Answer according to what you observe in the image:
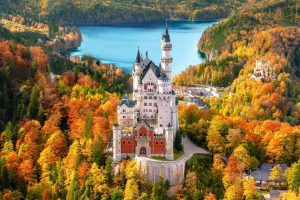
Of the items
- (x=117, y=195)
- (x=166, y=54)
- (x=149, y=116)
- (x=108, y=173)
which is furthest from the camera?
(x=149, y=116)

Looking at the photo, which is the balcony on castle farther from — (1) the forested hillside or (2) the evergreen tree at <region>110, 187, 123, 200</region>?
(1) the forested hillside

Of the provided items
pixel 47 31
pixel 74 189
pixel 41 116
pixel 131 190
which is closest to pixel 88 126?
pixel 74 189

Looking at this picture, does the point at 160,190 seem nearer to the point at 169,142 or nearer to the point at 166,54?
the point at 169,142

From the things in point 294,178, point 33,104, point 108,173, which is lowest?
point 108,173

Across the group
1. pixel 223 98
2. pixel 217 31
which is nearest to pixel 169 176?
pixel 223 98

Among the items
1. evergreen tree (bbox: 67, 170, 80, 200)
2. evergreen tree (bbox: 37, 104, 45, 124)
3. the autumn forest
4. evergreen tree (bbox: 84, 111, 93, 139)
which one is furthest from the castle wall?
evergreen tree (bbox: 37, 104, 45, 124)

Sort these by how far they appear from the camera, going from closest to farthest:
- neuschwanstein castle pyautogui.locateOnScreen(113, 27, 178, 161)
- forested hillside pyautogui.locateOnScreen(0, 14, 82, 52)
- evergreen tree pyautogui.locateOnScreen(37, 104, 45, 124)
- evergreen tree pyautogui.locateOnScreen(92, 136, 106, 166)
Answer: neuschwanstein castle pyautogui.locateOnScreen(113, 27, 178, 161) < evergreen tree pyautogui.locateOnScreen(92, 136, 106, 166) < evergreen tree pyautogui.locateOnScreen(37, 104, 45, 124) < forested hillside pyautogui.locateOnScreen(0, 14, 82, 52)

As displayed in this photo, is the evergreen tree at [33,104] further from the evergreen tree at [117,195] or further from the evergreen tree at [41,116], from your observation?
the evergreen tree at [117,195]

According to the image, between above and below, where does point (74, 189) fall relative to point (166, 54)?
below
